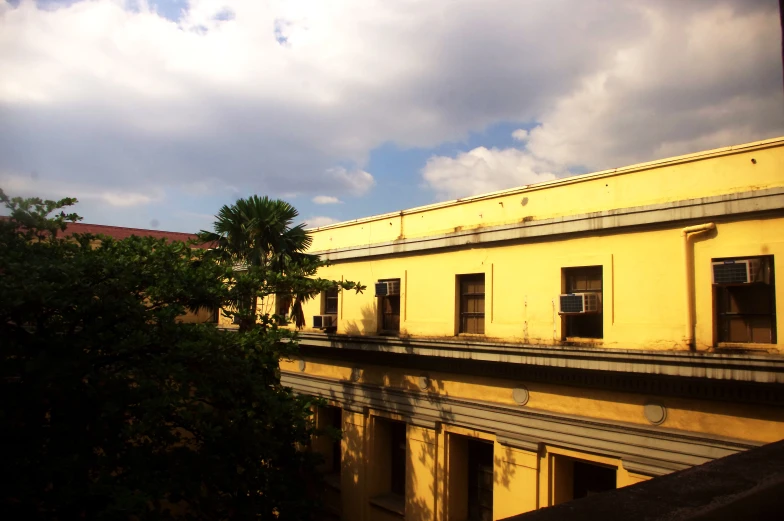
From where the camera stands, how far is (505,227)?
1258cm

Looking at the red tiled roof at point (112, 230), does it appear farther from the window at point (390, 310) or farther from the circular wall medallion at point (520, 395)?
the circular wall medallion at point (520, 395)

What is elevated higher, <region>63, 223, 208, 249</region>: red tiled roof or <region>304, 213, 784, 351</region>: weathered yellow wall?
<region>63, 223, 208, 249</region>: red tiled roof


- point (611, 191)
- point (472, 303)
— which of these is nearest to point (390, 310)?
point (472, 303)

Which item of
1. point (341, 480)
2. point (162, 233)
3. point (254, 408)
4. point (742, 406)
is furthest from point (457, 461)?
point (162, 233)

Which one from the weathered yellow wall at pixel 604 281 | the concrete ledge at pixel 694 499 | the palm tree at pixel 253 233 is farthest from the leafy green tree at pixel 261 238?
the concrete ledge at pixel 694 499

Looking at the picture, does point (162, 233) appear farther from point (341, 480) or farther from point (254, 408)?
point (254, 408)

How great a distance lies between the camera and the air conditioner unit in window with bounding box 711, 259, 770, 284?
28.9 ft

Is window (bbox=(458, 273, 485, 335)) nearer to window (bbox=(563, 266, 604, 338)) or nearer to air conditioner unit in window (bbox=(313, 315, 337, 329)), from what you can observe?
window (bbox=(563, 266, 604, 338))

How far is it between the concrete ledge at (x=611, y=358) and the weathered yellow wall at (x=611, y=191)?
2663 millimetres

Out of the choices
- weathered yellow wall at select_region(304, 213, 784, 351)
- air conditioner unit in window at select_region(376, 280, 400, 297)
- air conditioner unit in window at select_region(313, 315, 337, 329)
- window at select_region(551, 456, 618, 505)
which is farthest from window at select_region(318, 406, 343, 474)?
window at select_region(551, 456, 618, 505)

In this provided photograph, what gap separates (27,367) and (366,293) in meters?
9.41

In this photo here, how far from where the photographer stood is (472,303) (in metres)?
13.6

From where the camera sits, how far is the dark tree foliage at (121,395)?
26.4 feet

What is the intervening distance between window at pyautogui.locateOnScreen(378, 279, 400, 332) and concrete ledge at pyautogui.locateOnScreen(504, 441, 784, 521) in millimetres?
12694
